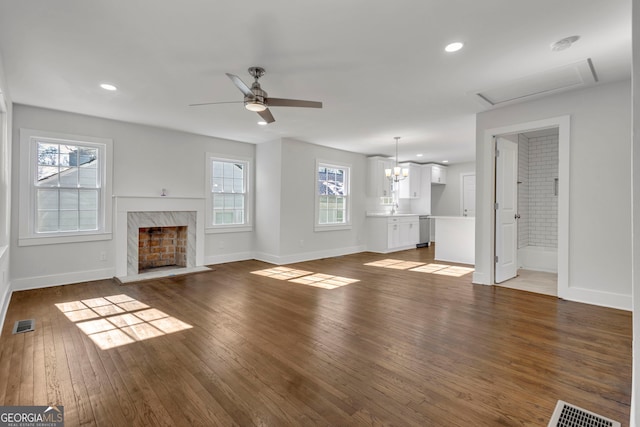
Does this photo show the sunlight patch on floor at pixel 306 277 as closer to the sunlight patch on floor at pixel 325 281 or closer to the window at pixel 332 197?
the sunlight patch on floor at pixel 325 281

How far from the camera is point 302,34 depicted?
8.57 ft

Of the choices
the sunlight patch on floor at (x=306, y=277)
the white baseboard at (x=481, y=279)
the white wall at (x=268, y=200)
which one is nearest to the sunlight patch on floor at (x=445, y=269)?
the white baseboard at (x=481, y=279)

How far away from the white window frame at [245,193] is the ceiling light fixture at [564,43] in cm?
553

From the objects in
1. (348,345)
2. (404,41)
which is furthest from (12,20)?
(348,345)

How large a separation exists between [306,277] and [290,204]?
1.87 m

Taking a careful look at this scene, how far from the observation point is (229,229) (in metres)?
6.62

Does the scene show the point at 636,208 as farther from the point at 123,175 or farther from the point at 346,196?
the point at 346,196

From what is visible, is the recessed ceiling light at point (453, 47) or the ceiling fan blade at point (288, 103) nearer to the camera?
the recessed ceiling light at point (453, 47)

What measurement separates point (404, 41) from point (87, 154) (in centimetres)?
504

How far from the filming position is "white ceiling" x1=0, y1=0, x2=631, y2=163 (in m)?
2.30

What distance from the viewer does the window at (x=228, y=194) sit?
6.41 meters

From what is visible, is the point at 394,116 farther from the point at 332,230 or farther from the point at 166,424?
the point at 166,424

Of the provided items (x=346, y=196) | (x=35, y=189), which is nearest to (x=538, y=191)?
(x=346, y=196)

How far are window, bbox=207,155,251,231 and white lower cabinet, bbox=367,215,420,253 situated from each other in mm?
3283
